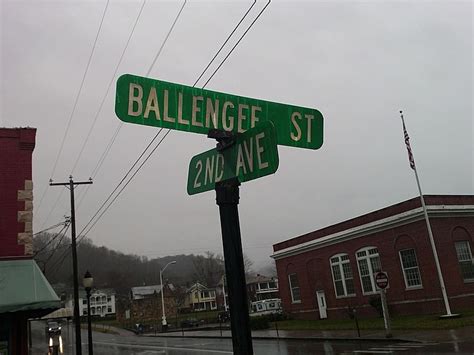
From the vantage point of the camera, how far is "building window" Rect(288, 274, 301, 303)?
137ft

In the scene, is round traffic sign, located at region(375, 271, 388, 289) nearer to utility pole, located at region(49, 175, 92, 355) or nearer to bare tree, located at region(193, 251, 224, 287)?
utility pole, located at region(49, 175, 92, 355)

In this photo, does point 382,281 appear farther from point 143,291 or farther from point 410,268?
point 143,291

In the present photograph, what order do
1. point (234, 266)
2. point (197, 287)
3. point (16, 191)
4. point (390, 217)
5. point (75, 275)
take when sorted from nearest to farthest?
point (234, 266) → point (16, 191) → point (75, 275) → point (390, 217) → point (197, 287)

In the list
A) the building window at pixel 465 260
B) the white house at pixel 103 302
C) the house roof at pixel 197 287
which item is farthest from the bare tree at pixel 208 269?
the building window at pixel 465 260

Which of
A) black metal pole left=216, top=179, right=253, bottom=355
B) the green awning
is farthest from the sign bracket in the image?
the green awning

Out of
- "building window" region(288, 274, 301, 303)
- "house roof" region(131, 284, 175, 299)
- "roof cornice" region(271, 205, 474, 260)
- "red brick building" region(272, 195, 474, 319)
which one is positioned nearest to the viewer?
"red brick building" region(272, 195, 474, 319)

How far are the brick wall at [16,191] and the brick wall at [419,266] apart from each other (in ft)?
80.1

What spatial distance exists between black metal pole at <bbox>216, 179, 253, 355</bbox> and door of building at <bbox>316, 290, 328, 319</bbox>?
36685mm

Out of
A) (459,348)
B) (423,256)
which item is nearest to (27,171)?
(459,348)

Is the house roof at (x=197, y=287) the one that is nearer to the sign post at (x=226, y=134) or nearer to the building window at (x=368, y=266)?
the building window at (x=368, y=266)

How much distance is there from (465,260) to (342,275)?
9.50 m

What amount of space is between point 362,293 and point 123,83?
3404 cm

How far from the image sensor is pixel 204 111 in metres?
3.53

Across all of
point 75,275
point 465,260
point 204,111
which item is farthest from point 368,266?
point 204,111
